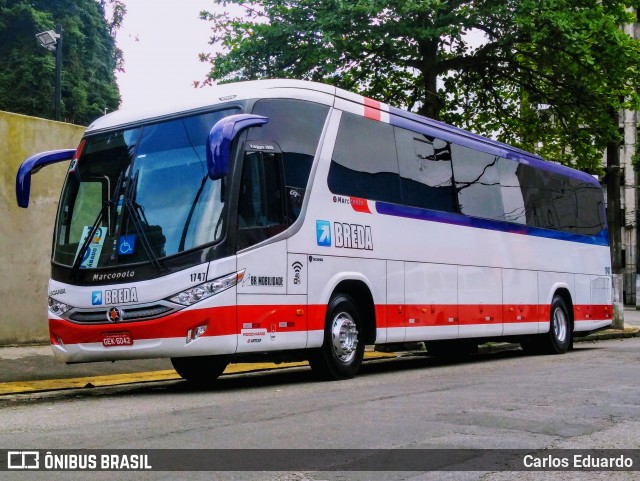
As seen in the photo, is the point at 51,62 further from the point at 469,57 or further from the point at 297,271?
the point at 297,271

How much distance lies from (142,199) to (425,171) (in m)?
4.92

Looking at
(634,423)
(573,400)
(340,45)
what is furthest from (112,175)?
(340,45)

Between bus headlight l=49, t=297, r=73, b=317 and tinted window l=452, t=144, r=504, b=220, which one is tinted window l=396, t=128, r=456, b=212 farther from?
bus headlight l=49, t=297, r=73, b=317

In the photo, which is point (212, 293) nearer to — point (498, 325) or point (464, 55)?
point (498, 325)

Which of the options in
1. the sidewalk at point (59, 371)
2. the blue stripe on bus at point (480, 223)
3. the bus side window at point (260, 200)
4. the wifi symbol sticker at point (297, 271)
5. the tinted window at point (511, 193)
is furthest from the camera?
the tinted window at point (511, 193)

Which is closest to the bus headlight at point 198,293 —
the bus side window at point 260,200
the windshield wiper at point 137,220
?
the windshield wiper at point 137,220

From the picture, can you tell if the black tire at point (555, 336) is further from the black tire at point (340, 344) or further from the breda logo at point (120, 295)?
the breda logo at point (120, 295)

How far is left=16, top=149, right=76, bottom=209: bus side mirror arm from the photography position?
11594 millimetres

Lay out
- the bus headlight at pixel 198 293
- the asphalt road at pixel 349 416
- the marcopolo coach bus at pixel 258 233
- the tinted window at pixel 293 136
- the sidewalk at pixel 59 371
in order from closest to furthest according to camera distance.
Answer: the asphalt road at pixel 349 416
the bus headlight at pixel 198 293
the marcopolo coach bus at pixel 258 233
the tinted window at pixel 293 136
the sidewalk at pixel 59 371

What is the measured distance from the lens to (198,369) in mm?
12250

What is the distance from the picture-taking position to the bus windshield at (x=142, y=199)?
10.3m

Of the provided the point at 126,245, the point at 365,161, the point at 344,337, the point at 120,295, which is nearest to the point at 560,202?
the point at 365,161

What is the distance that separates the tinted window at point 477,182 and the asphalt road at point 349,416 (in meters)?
3.60

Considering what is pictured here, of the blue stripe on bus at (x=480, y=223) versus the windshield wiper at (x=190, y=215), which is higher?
the blue stripe on bus at (x=480, y=223)
